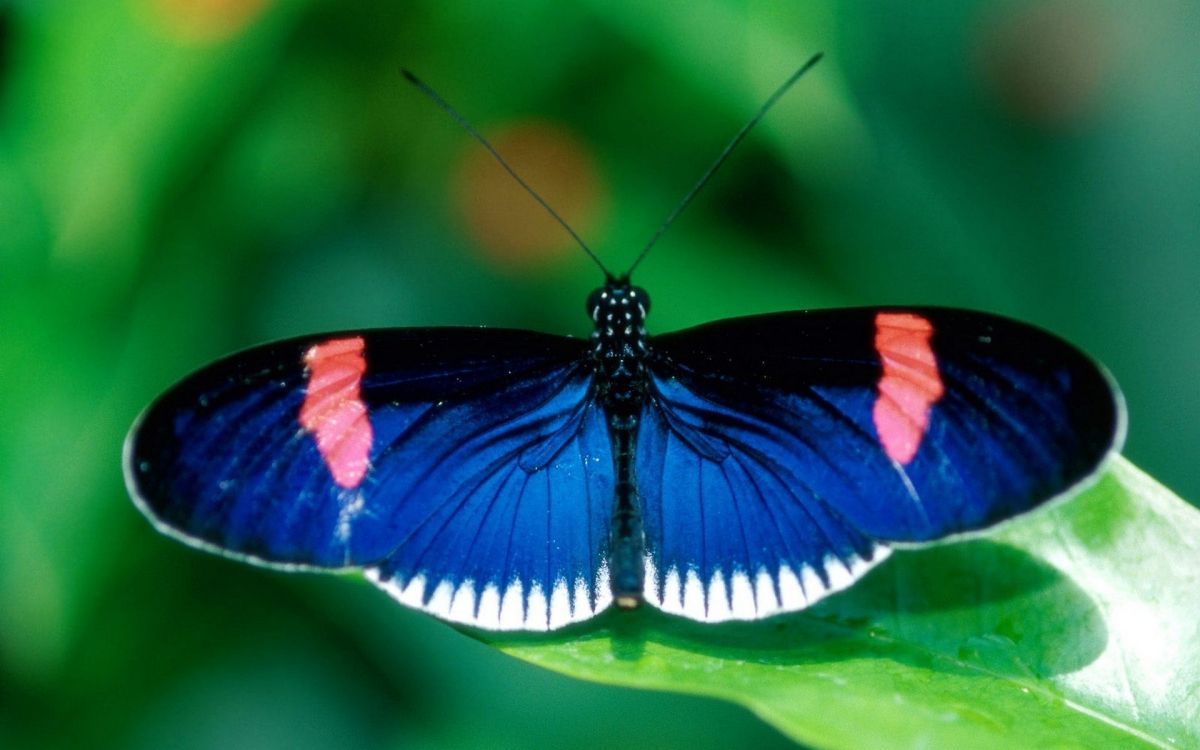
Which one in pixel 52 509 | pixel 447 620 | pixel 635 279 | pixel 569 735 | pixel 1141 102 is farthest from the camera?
pixel 1141 102

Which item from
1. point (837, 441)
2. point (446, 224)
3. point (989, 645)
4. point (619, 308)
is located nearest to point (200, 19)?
point (446, 224)

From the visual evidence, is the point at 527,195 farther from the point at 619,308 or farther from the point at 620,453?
the point at 620,453

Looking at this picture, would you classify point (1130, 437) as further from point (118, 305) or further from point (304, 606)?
point (118, 305)

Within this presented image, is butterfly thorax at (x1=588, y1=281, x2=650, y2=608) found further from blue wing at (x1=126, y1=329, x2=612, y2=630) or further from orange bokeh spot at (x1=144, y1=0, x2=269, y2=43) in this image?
orange bokeh spot at (x1=144, y1=0, x2=269, y2=43)

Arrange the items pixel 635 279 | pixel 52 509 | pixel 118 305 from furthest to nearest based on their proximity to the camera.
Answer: pixel 635 279
pixel 118 305
pixel 52 509

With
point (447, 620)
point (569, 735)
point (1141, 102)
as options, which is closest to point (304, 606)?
point (569, 735)

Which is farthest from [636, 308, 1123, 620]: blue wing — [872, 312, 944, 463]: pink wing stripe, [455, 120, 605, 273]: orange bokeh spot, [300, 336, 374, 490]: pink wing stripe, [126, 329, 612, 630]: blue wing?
[455, 120, 605, 273]: orange bokeh spot
